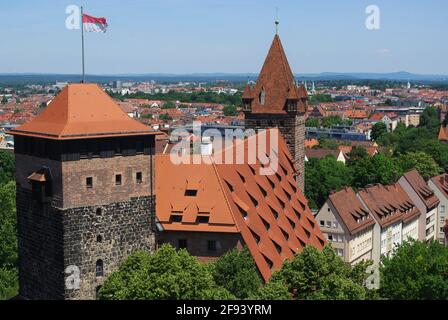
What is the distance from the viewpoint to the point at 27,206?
45156mm

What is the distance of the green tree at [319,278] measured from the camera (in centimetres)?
3834

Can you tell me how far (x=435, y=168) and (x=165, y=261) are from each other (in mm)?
77894

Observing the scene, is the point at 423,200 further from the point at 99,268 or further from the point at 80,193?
the point at 80,193

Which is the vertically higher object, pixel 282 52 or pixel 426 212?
pixel 282 52

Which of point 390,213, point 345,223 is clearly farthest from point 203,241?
point 390,213

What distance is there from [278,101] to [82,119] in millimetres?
27525

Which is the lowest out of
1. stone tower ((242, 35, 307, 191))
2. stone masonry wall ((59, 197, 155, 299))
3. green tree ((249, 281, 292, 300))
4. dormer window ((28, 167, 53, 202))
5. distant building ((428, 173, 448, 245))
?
distant building ((428, 173, 448, 245))

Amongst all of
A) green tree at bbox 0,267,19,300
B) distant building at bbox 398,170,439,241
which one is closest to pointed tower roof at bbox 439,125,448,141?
distant building at bbox 398,170,439,241

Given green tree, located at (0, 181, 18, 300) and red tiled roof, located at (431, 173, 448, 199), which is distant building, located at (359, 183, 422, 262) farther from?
green tree, located at (0, 181, 18, 300)

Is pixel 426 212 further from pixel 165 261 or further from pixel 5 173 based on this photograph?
pixel 5 173

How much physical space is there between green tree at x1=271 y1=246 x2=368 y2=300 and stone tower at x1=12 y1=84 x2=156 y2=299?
946 cm

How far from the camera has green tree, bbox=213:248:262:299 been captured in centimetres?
4162

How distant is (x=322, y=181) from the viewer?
98.2 m
